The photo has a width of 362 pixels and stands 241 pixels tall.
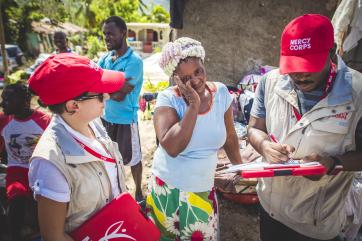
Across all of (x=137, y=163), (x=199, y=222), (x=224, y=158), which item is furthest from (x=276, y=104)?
(x=137, y=163)

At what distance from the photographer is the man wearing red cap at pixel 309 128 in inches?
60.6

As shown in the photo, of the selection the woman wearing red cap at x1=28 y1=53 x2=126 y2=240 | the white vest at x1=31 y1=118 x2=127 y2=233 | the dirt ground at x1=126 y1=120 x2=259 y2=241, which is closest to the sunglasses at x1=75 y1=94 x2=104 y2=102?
the woman wearing red cap at x1=28 y1=53 x2=126 y2=240

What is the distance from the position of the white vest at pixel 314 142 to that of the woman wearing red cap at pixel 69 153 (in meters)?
1.11

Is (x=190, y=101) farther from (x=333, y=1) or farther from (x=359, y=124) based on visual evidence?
(x=333, y=1)

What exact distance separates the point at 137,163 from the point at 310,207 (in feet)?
7.80

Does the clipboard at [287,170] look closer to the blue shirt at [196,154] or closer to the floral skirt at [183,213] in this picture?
the blue shirt at [196,154]

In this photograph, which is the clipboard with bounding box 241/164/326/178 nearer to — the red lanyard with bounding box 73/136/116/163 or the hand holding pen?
the hand holding pen

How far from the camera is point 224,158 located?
3.54 meters

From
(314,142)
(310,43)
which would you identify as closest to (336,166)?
(314,142)

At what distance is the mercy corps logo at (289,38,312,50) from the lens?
155 cm

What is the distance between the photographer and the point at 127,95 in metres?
3.43

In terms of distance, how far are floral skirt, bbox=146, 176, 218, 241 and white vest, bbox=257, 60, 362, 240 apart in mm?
452

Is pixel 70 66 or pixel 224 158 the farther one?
pixel 224 158

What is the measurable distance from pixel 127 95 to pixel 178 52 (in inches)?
68.3
